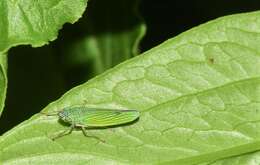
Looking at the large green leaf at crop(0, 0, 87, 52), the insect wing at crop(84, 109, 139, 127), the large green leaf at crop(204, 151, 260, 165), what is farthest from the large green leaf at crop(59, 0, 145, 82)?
the large green leaf at crop(204, 151, 260, 165)

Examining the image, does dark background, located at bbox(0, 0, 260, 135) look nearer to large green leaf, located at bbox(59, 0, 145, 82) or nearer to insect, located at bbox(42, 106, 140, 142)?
large green leaf, located at bbox(59, 0, 145, 82)

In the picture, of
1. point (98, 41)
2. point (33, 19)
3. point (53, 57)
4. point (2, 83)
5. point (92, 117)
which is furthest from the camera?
point (98, 41)

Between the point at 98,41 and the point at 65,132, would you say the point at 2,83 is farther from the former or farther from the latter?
the point at 98,41

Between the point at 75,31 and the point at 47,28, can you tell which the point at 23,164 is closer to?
the point at 47,28

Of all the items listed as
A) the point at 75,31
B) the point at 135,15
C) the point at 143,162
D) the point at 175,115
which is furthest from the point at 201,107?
the point at 75,31

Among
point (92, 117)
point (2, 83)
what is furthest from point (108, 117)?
point (2, 83)

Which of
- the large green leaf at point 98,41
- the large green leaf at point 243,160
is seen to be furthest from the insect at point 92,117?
the large green leaf at point 98,41

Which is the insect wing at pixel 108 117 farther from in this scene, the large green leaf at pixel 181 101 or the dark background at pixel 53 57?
the dark background at pixel 53 57
